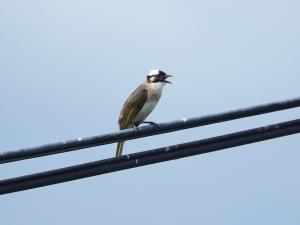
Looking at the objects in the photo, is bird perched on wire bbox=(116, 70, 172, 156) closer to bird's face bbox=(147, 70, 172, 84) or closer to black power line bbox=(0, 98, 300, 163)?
bird's face bbox=(147, 70, 172, 84)

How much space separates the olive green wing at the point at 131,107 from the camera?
14.2m

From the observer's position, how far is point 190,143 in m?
8.70

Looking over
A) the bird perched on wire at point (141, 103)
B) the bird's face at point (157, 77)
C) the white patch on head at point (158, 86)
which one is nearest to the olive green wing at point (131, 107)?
the bird perched on wire at point (141, 103)

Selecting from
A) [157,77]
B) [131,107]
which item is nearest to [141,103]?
[131,107]

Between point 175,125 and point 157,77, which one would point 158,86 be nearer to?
point 157,77

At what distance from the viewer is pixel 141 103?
14.4m

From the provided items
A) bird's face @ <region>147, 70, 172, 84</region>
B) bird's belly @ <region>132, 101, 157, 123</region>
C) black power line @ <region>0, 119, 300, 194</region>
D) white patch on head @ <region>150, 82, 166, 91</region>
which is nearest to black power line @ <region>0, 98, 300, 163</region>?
black power line @ <region>0, 119, 300, 194</region>

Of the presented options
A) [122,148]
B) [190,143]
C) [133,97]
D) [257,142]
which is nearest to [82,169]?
[190,143]

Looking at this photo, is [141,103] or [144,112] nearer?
[144,112]

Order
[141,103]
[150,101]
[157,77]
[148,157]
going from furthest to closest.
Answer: [157,77] < [150,101] < [141,103] < [148,157]

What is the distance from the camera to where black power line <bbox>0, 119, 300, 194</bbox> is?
8156 millimetres

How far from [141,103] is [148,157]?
5.74 m

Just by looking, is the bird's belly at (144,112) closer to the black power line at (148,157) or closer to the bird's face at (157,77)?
the bird's face at (157,77)

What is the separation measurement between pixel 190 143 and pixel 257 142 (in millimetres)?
640
